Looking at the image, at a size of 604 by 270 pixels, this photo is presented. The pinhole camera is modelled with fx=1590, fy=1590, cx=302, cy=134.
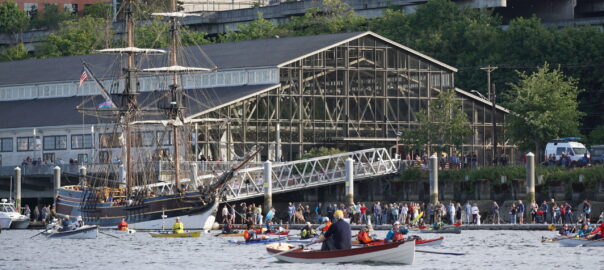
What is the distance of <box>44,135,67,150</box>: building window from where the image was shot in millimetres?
123062

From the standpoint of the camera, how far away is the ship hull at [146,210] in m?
102

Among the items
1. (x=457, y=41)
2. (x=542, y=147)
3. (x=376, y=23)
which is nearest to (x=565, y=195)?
(x=542, y=147)

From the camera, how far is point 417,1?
16775cm

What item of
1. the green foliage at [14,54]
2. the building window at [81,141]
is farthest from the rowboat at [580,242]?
the green foliage at [14,54]

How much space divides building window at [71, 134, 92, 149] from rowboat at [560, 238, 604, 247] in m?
52.9

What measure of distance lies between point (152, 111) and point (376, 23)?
1710 inches

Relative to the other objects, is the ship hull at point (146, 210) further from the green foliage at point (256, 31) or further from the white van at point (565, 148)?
the green foliage at point (256, 31)

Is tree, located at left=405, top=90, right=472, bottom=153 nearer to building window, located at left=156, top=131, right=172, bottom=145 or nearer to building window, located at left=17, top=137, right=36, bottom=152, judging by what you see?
building window, located at left=156, top=131, right=172, bottom=145

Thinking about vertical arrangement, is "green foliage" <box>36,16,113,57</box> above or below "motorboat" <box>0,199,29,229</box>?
above

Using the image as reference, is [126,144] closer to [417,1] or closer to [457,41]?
[457,41]

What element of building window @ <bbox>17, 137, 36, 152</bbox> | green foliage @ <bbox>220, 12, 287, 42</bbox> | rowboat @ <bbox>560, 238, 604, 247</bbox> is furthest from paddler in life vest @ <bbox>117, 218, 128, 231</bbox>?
green foliage @ <bbox>220, 12, 287, 42</bbox>

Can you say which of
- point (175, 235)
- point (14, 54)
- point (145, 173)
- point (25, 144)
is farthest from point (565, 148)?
point (14, 54)

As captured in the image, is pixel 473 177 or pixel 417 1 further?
pixel 417 1

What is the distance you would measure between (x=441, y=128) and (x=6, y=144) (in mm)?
35812
